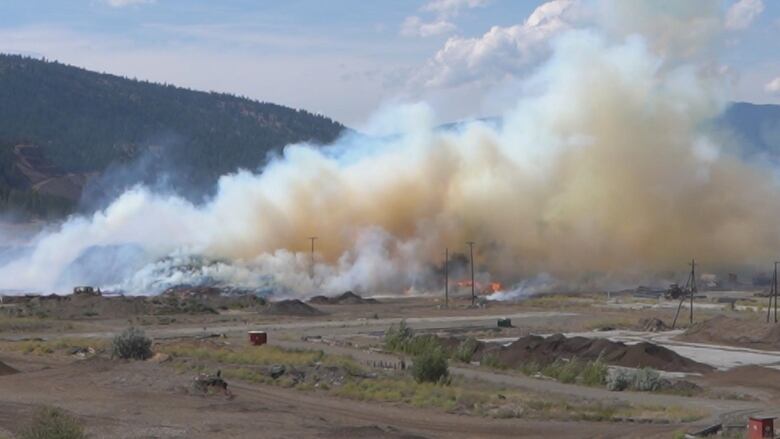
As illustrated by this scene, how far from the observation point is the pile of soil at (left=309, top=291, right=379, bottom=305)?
93.5 m

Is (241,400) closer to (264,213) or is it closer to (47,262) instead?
(264,213)

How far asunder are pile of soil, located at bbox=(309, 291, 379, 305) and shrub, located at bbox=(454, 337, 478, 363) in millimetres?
41666

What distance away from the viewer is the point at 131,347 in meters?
46.8

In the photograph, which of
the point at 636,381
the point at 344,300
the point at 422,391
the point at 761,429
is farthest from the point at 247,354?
the point at 344,300

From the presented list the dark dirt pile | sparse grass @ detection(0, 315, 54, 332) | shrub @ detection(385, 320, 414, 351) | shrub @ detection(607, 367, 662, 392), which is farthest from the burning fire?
shrub @ detection(607, 367, 662, 392)

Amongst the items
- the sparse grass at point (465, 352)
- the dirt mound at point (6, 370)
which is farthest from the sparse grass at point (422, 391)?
the dirt mound at point (6, 370)

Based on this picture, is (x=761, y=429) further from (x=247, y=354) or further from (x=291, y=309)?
(x=291, y=309)

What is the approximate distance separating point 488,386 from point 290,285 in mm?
61182

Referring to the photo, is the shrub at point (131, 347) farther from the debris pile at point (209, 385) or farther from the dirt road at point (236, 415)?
the debris pile at point (209, 385)

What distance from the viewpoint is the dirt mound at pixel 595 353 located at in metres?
47.8

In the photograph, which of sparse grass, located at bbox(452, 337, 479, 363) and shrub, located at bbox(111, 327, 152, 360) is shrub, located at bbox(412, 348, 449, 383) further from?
shrub, located at bbox(111, 327, 152, 360)

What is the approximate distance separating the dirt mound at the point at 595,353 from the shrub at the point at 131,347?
14543 mm

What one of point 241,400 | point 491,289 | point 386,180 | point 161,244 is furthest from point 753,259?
point 241,400

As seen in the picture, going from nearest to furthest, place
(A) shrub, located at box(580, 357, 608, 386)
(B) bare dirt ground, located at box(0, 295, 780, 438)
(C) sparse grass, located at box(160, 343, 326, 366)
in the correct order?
(B) bare dirt ground, located at box(0, 295, 780, 438) → (A) shrub, located at box(580, 357, 608, 386) → (C) sparse grass, located at box(160, 343, 326, 366)
